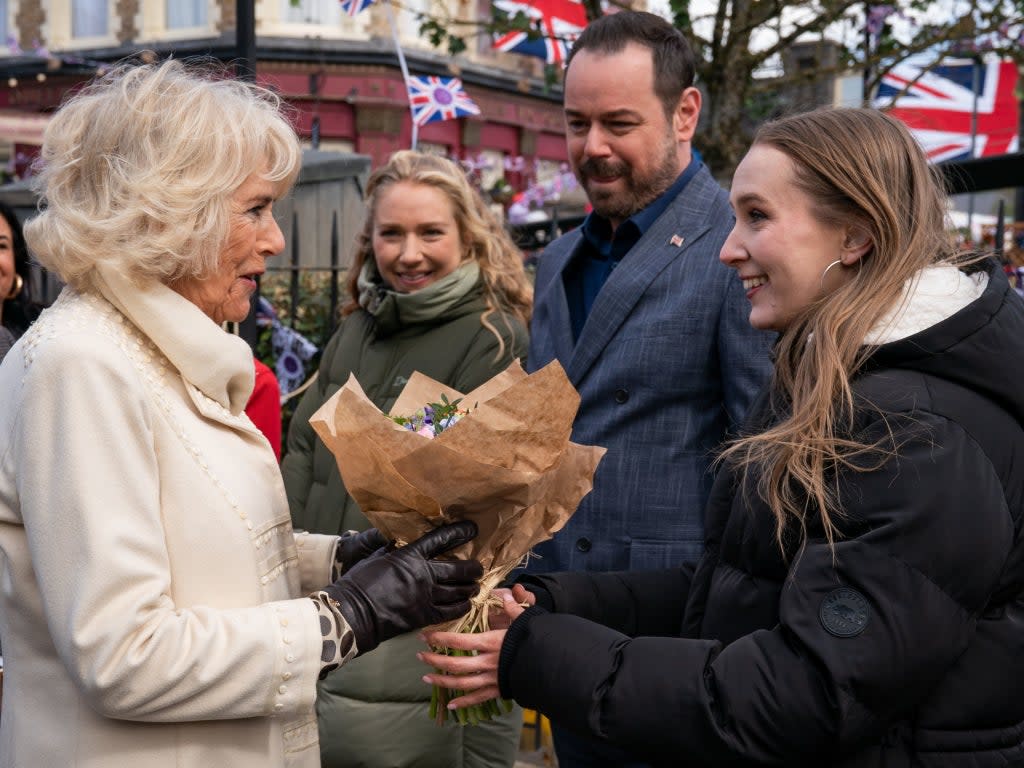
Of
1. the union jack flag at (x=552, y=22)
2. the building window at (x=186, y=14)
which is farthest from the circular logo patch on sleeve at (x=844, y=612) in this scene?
the building window at (x=186, y=14)

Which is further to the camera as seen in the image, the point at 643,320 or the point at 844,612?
the point at 643,320

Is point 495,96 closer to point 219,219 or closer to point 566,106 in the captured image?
point 566,106

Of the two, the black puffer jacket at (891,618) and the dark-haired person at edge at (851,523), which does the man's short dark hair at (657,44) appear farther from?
the black puffer jacket at (891,618)

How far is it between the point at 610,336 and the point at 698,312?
241 mm

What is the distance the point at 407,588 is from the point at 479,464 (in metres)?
0.26

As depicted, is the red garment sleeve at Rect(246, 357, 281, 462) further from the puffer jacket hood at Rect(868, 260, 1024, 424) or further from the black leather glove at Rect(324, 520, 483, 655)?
the puffer jacket hood at Rect(868, 260, 1024, 424)

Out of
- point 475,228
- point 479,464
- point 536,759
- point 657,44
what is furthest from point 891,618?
point 536,759

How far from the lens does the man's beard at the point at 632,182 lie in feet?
10.8

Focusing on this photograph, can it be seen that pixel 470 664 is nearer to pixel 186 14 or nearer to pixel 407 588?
pixel 407 588

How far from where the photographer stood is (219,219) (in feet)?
7.14

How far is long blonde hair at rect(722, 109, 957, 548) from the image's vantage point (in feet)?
6.19

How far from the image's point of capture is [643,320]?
9.91ft

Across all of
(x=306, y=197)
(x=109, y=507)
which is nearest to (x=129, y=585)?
(x=109, y=507)

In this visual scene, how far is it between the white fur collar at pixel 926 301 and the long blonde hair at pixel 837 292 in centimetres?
2
